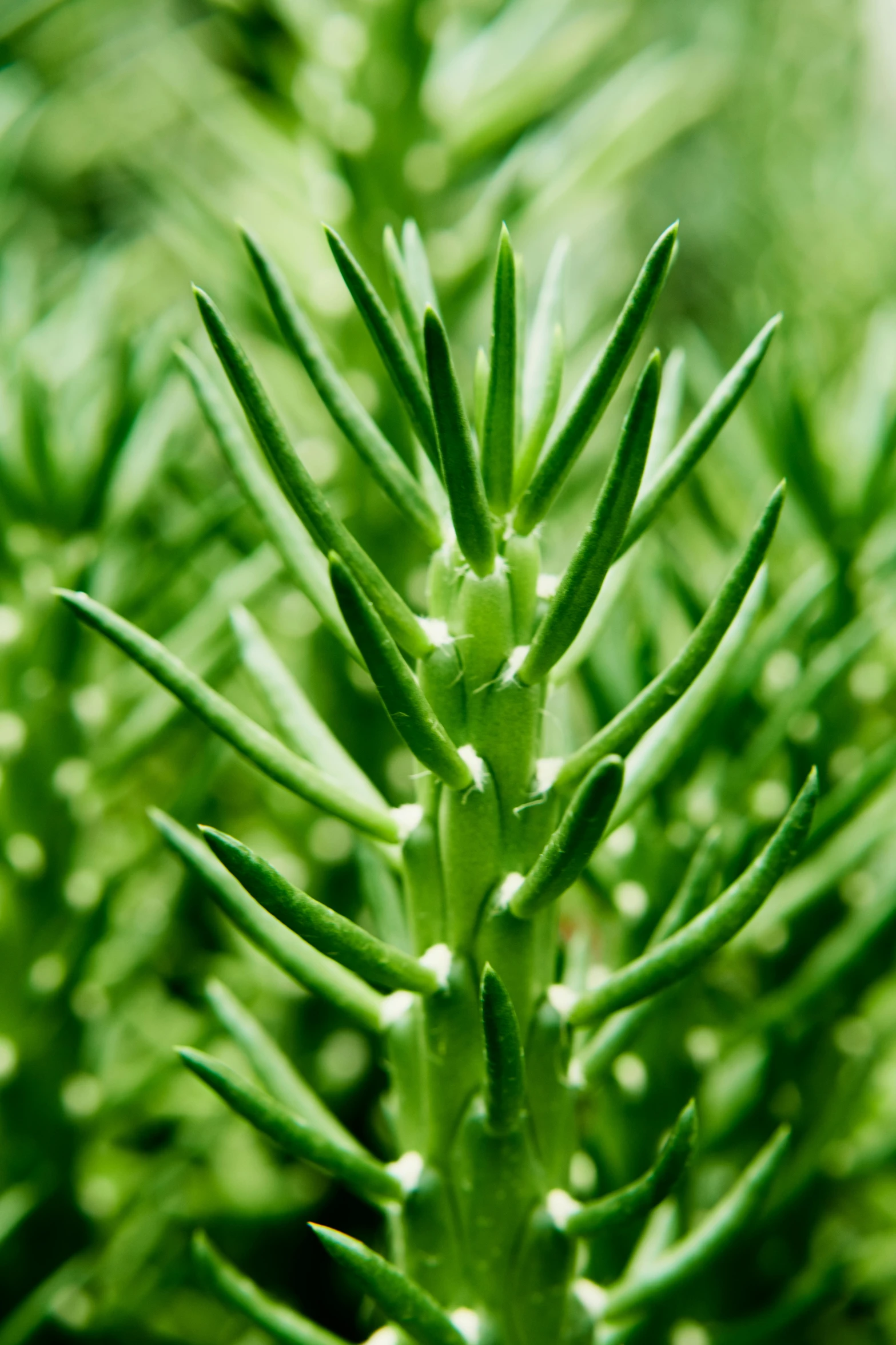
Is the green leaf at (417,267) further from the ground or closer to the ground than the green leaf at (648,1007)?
further from the ground

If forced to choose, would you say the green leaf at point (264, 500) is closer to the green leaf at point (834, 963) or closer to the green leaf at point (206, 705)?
the green leaf at point (206, 705)

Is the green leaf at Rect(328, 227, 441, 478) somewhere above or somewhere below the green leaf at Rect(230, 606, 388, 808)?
above

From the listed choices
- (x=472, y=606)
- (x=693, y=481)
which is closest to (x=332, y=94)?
(x=693, y=481)

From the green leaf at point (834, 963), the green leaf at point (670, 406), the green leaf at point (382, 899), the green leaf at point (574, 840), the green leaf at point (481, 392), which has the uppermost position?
the green leaf at point (481, 392)

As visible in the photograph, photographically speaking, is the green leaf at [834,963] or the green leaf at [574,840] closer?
the green leaf at [574,840]

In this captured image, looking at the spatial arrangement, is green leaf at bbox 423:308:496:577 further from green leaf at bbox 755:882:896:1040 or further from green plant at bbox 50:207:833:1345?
green leaf at bbox 755:882:896:1040

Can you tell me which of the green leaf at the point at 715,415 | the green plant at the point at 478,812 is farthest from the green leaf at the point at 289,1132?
the green leaf at the point at 715,415

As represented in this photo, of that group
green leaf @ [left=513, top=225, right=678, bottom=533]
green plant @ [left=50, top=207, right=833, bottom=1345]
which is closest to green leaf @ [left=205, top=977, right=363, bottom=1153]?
green plant @ [left=50, top=207, right=833, bottom=1345]
